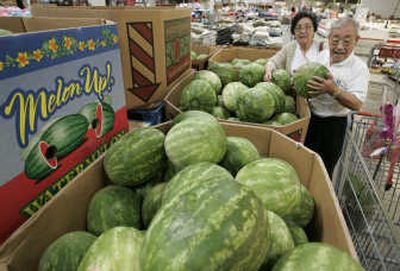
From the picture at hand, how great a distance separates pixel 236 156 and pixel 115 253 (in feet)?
2.10

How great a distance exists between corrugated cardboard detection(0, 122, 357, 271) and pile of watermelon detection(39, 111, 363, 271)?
0.05 meters

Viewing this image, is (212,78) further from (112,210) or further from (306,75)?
(112,210)

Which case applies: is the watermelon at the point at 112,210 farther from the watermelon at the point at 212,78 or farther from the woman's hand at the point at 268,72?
the woman's hand at the point at 268,72

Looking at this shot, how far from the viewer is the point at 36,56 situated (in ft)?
3.22

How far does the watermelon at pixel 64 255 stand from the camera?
34.2 inches

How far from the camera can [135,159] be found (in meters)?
1.16

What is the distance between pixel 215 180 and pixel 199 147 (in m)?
0.37

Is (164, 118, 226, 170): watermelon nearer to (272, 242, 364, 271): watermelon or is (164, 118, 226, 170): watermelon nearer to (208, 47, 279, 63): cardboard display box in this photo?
(272, 242, 364, 271): watermelon

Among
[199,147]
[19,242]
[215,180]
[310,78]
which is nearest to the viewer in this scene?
[215,180]

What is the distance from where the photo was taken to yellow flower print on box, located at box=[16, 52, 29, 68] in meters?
0.92

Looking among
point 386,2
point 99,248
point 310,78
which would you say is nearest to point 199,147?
point 99,248

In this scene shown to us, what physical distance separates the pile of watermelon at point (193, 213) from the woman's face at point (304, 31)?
6.16 ft

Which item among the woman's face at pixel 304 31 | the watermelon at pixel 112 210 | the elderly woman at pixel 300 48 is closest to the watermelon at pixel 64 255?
the watermelon at pixel 112 210

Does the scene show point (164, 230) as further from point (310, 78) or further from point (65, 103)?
point (310, 78)
